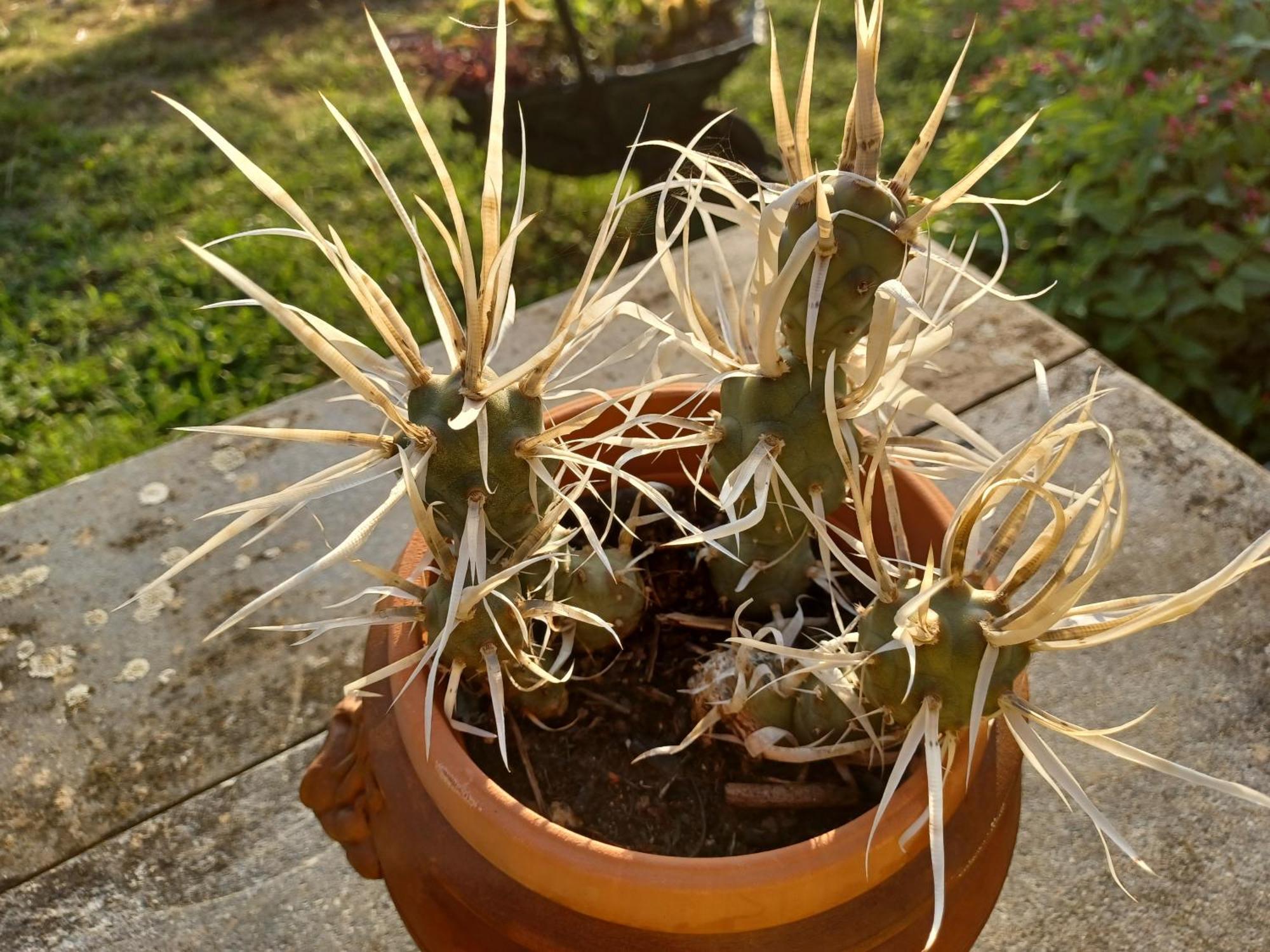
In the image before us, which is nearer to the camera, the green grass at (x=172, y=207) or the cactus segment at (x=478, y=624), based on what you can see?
the cactus segment at (x=478, y=624)

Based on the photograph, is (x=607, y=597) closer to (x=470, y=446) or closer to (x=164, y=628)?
(x=470, y=446)

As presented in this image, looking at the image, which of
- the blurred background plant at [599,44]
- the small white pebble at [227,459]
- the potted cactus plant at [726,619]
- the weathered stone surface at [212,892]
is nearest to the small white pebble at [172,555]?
the small white pebble at [227,459]

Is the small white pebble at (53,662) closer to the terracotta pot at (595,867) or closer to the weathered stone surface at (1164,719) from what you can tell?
the terracotta pot at (595,867)

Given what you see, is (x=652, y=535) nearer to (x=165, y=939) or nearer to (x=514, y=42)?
(x=165, y=939)

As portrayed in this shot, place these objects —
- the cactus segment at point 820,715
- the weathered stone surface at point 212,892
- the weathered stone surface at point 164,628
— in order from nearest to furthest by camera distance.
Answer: the cactus segment at point 820,715
the weathered stone surface at point 212,892
the weathered stone surface at point 164,628

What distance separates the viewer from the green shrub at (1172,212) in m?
1.55

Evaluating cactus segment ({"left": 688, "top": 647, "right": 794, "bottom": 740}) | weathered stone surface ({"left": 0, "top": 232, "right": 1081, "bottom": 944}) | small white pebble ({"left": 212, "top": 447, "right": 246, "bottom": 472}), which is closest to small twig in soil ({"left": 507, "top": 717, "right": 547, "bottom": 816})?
cactus segment ({"left": 688, "top": 647, "right": 794, "bottom": 740})

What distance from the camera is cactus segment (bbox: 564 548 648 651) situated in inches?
27.3

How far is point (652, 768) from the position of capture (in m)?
0.71

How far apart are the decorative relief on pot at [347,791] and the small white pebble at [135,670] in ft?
1.42

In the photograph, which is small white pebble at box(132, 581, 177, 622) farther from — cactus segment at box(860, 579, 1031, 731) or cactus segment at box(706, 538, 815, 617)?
cactus segment at box(860, 579, 1031, 731)

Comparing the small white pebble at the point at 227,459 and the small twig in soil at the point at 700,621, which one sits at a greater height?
the small twig in soil at the point at 700,621

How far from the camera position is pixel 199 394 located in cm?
186

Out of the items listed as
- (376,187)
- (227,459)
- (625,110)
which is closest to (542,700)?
(227,459)
